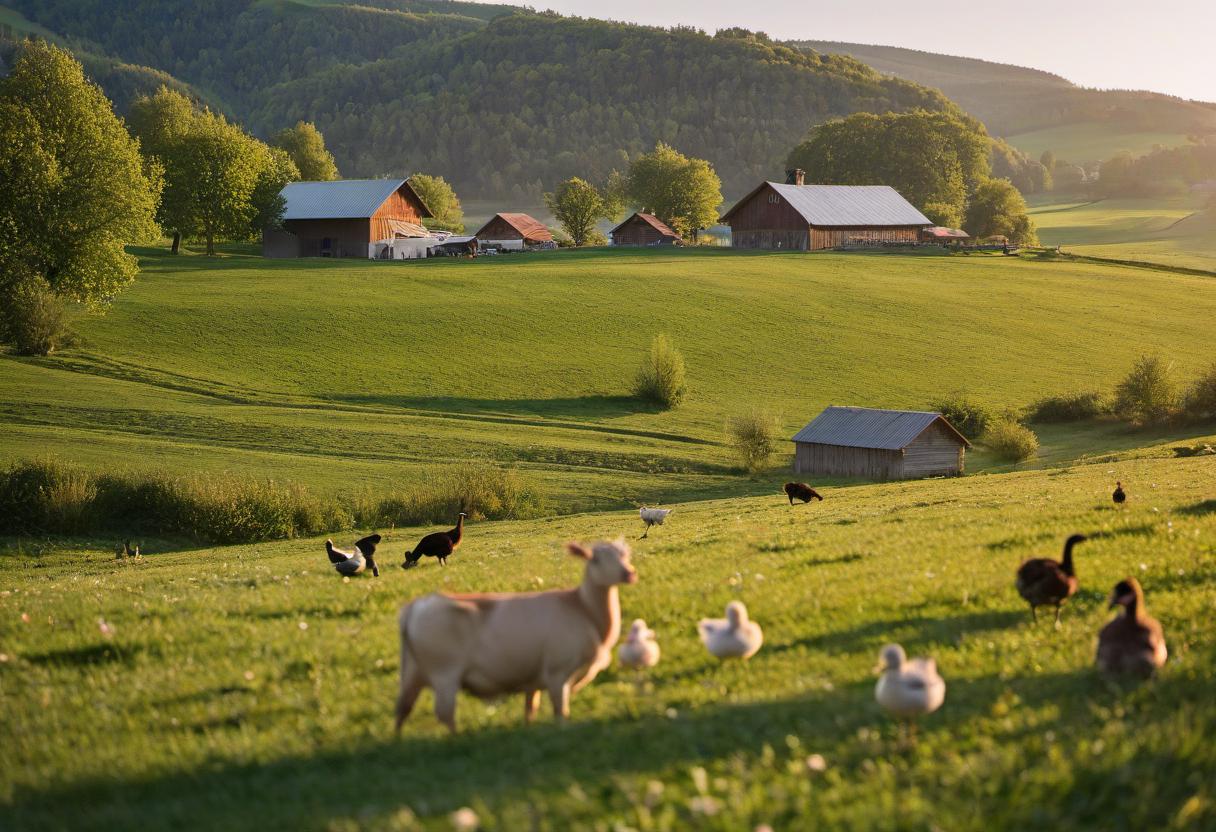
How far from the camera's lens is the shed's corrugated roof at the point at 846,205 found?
487 feet

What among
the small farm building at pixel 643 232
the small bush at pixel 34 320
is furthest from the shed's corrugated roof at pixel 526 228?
the small bush at pixel 34 320

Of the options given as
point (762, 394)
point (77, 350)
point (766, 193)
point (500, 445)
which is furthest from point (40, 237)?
point (766, 193)

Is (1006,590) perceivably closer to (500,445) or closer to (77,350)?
(500,445)

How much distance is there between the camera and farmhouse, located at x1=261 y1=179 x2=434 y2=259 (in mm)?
138625

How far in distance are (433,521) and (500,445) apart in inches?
594

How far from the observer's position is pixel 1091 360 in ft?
294

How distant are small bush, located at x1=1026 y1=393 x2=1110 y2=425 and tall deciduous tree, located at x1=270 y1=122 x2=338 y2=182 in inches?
5461

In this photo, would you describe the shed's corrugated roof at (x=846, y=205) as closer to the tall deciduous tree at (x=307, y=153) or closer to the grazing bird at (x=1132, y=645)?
the tall deciduous tree at (x=307, y=153)

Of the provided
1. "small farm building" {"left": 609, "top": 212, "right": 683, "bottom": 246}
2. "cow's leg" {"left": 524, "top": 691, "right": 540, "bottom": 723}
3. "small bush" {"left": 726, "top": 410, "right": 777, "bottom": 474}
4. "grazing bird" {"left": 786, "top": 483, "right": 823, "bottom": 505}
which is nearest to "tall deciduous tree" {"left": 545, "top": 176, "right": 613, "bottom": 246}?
"small farm building" {"left": 609, "top": 212, "right": 683, "bottom": 246}

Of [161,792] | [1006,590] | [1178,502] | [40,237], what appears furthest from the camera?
[40,237]

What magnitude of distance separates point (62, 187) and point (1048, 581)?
76543mm

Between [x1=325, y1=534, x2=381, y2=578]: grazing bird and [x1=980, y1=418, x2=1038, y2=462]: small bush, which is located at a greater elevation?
[x1=325, y1=534, x2=381, y2=578]: grazing bird

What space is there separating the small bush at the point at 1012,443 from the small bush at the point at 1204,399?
13.8 meters

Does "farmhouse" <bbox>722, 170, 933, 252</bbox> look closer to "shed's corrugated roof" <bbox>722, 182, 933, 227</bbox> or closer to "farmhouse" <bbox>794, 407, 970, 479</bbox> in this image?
"shed's corrugated roof" <bbox>722, 182, 933, 227</bbox>
